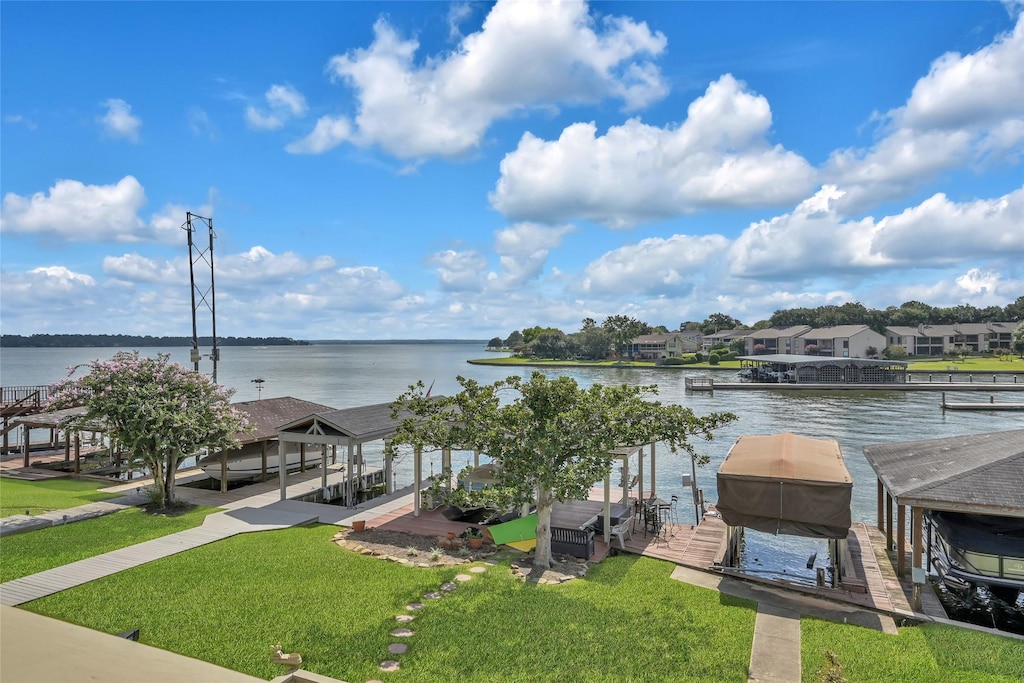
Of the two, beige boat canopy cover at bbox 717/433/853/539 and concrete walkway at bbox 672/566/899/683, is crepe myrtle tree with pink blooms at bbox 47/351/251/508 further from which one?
beige boat canopy cover at bbox 717/433/853/539

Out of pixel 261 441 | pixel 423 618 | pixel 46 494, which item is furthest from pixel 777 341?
pixel 423 618

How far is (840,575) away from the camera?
1244 cm

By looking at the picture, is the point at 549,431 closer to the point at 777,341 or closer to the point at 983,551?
the point at 983,551

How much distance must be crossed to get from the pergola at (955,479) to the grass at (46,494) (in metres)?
21.2

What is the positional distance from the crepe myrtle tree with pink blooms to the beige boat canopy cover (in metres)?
14.5

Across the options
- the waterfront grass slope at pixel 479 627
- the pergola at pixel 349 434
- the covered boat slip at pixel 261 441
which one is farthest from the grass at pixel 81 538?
the covered boat slip at pixel 261 441

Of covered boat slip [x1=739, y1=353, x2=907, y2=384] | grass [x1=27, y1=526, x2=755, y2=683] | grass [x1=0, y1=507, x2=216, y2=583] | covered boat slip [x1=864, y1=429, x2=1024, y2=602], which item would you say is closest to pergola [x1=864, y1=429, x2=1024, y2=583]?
covered boat slip [x1=864, y1=429, x2=1024, y2=602]

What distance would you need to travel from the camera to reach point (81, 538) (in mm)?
14188

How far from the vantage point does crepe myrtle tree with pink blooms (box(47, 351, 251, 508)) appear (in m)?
17.1

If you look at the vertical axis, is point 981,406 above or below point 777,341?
below

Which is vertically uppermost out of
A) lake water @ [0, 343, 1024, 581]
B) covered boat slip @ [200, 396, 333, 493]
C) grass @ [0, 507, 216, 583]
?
covered boat slip @ [200, 396, 333, 493]

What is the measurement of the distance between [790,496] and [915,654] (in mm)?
3174

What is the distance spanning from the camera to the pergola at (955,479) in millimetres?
10710

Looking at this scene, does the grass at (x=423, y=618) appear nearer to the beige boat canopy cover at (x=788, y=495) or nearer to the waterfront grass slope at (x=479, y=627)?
the waterfront grass slope at (x=479, y=627)
